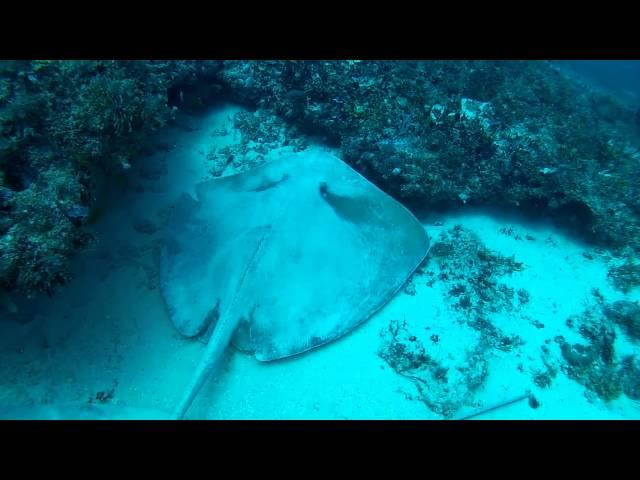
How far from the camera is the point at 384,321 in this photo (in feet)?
15.4

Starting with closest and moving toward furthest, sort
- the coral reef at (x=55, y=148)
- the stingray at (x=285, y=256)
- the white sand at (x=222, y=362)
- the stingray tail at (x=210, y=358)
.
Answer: the coral reef at (x=55, y=148)
the stingray tail at (x=210, y=358)
the white sand at (x=222, y=362)
the stingray at (x=285, y=256)

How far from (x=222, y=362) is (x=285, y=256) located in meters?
1.57

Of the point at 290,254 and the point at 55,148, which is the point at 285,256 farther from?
the point at 55,148

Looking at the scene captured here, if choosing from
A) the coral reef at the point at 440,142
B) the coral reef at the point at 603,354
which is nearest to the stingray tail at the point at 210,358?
the coral reef at the point at 440,142

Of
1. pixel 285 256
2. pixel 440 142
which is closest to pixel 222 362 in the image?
pixel 285 256

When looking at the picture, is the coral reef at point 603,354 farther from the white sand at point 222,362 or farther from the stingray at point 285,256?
the stingray at point 285,256

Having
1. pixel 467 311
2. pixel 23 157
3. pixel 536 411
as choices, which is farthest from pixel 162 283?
pixel 536 411

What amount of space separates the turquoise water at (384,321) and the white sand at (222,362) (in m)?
0.02

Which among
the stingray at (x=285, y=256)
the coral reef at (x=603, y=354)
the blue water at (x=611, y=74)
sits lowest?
the coral reef at (x=603, y=354)

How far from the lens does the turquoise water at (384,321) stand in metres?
3.98

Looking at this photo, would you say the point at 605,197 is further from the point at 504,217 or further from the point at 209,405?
the point at 209,405

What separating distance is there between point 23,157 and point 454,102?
6804 mm

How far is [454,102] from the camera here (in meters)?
6.68

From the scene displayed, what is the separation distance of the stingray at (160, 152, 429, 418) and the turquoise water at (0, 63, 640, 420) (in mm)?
44
